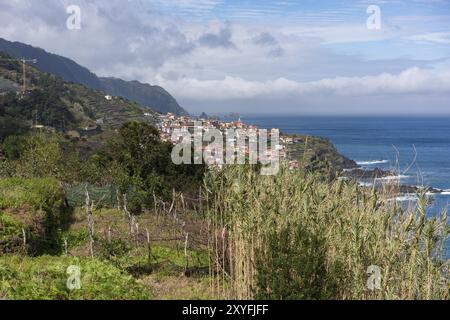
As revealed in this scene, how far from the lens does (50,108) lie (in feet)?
206

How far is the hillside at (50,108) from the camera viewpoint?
2376 inches

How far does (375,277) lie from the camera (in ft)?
17.1

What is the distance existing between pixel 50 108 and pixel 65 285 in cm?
6094

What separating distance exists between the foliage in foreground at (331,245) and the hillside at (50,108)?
42.1 meters
